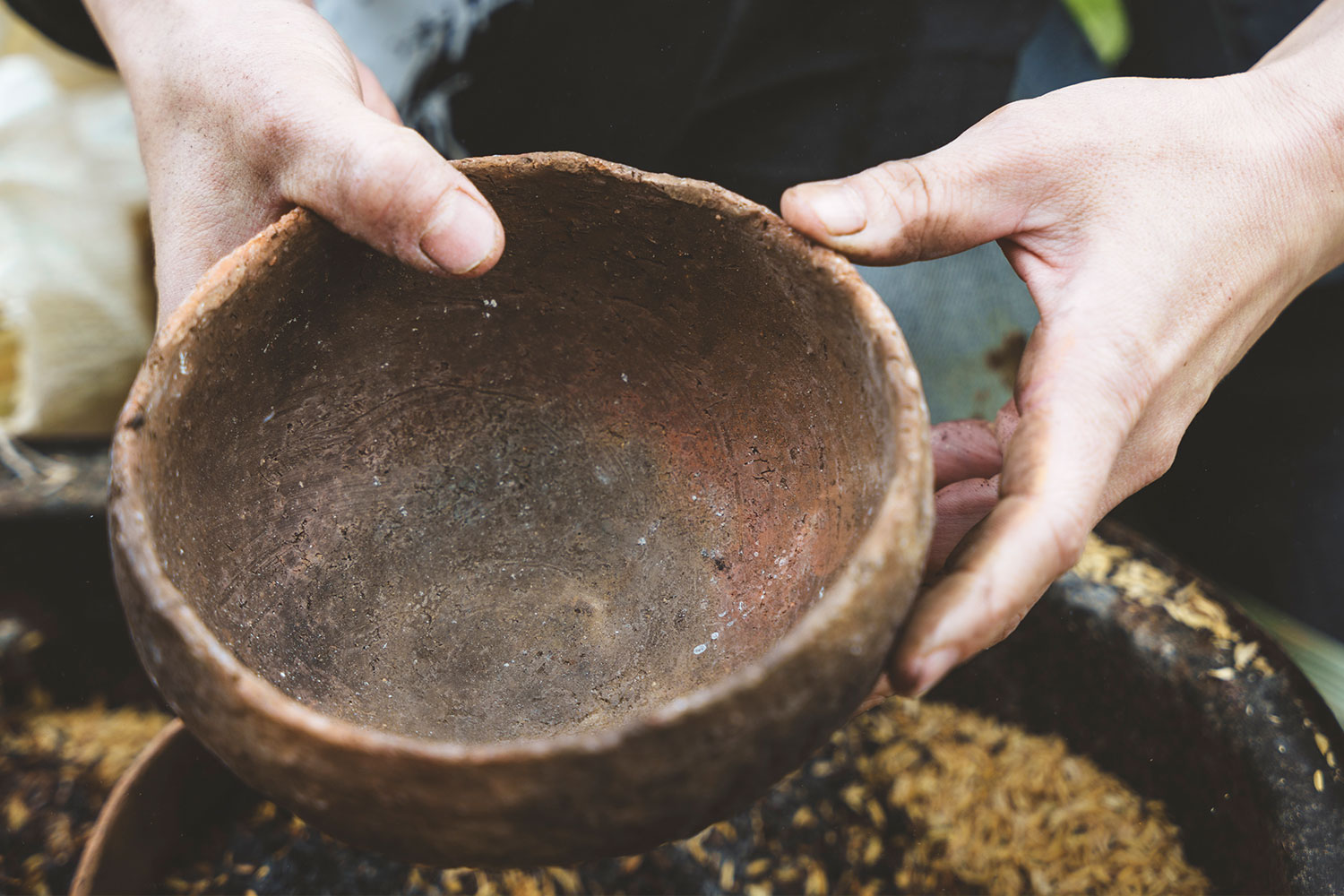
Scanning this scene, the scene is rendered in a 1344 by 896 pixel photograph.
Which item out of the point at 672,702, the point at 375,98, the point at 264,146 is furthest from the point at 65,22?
the point at 672,702

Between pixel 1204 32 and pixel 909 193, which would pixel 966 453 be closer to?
pixel 909 193

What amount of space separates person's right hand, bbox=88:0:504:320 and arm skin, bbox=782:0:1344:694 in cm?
41

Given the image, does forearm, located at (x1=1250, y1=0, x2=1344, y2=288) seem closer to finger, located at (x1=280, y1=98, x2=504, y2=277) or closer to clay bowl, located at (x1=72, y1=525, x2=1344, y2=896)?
clay bowl, located at (x1=72, y1=525, x2=1344, y2=896)

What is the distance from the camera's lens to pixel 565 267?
135 centimetres

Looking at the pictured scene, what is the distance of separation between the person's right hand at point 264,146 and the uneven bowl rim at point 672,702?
0.10 metres

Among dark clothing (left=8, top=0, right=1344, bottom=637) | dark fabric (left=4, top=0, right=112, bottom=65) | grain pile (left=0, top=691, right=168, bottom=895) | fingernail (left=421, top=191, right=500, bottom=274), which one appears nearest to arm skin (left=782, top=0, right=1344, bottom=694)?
fingernail (left=421, top=191, right=500, bottom=274)

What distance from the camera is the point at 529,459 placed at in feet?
4.92

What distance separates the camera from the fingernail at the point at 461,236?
104 centimetres

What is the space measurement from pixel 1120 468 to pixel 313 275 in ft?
3.37

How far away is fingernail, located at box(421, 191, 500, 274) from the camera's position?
3.41ft

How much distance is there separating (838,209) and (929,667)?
0.50 meters

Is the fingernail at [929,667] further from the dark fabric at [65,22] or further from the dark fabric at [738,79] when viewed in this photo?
the dark fabric at [65,22]

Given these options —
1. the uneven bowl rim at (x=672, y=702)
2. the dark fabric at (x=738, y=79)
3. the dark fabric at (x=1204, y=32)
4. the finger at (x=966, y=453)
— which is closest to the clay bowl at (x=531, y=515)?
the uneven bowl rim at (x=672, y=702)

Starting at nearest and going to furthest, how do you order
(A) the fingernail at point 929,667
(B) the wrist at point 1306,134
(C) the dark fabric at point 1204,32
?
(A) the fingernail at point 929,667, (B) the wrist at point 1306,134, (C) the dark fabric at point 1204,32
